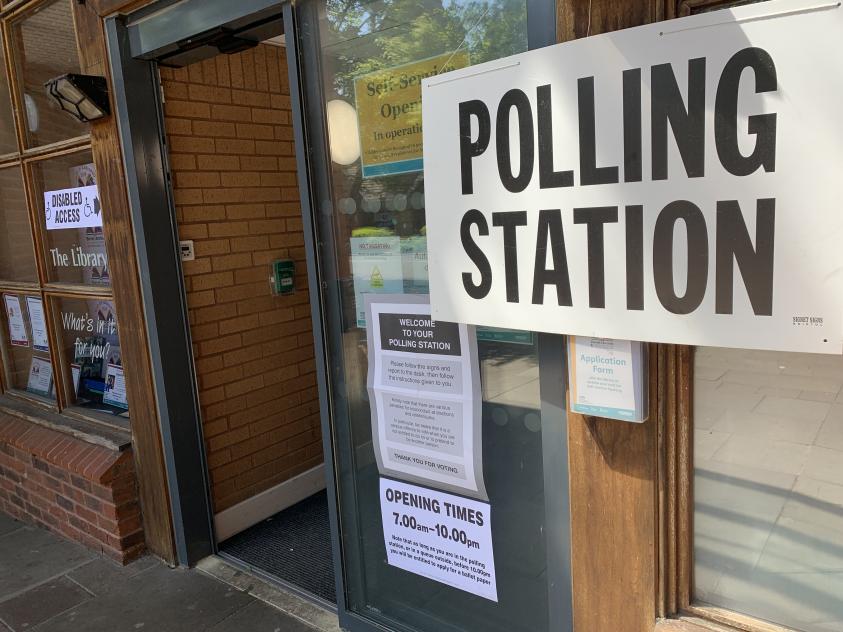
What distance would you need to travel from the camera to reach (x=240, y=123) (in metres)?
3.73

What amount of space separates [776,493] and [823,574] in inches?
9.2

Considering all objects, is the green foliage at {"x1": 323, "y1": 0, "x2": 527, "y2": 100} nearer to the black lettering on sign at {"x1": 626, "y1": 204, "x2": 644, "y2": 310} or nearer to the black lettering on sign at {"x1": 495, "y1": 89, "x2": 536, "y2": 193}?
the black lettering on sign at {"x1": 495, "y1": 89, "x2": 536, "y2": 193}

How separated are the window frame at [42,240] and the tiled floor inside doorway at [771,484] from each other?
9.98ft

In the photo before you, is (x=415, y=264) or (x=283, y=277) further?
(x=283, y=277)

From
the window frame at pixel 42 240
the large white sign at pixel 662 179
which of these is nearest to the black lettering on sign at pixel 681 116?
the large white sign at pixel 662 179

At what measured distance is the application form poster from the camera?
2.24m

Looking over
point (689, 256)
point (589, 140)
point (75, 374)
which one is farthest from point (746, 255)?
point (75, 374)

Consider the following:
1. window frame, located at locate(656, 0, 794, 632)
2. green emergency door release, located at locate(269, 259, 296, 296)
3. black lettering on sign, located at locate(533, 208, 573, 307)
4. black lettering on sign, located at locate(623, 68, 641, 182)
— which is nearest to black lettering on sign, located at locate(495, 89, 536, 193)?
black lettering on sign, located at locate(533, 208, 573, 307)

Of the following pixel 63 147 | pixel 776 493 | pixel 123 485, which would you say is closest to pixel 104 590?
pixel 123 485

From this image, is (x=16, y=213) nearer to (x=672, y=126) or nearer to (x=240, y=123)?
(x=240, y=123)

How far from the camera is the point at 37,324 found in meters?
4.16

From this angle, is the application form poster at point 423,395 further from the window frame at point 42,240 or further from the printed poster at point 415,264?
the window frame at point 42,240

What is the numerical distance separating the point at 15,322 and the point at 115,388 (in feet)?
4.01

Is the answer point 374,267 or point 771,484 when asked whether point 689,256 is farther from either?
point 374,267
